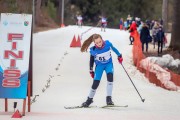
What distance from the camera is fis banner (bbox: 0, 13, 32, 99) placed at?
11289mm

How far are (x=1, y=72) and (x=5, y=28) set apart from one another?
85cm

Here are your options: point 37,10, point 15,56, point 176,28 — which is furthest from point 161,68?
point 37,10

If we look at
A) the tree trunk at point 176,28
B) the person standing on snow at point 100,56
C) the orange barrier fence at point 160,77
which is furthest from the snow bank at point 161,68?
the tree trunk at point 176,28

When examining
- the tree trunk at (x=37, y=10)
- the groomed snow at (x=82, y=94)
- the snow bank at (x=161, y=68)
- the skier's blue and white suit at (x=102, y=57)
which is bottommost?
the groomed snow at (x=82, y=94)

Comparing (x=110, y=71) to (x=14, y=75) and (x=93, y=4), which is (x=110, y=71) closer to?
(x=14, y=75)

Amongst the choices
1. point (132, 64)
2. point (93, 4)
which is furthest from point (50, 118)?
point (93, 4)

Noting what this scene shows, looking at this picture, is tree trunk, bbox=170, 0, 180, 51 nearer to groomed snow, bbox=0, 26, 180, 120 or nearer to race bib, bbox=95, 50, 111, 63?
groomed snow, bbox=0, 26, 180, 120

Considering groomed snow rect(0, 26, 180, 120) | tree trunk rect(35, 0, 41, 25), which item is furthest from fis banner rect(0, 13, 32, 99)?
tree trunk rect(35, 0, 41, 25)

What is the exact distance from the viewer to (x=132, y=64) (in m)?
27.0

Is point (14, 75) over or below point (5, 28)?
below

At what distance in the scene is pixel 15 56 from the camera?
11297 millimetres

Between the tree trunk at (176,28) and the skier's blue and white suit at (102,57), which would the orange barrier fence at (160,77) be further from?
the tree trunk at (176,28)

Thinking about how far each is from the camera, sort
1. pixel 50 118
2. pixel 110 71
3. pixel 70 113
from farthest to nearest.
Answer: pixel 110 71 → pixel 70 113 → pixel 50 118

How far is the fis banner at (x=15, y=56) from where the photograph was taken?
11289mm
